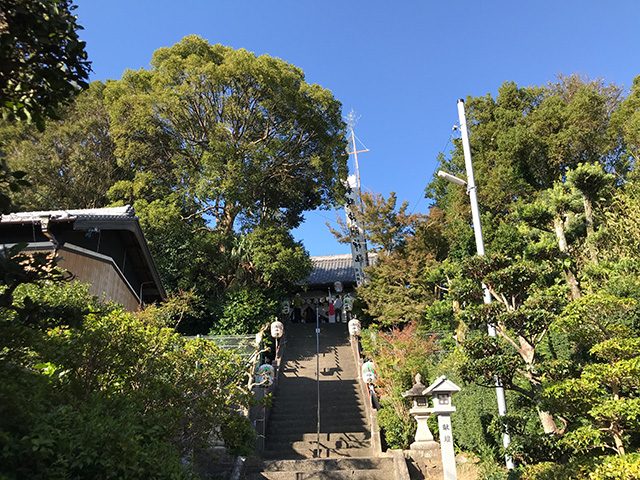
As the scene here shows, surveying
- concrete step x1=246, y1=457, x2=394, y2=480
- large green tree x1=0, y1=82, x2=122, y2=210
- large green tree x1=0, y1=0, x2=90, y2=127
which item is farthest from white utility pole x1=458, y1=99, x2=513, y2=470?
large green tree x1=0, y1=82, x2=122, y2=210

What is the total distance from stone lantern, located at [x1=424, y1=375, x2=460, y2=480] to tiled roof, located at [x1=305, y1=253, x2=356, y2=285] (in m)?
17.9

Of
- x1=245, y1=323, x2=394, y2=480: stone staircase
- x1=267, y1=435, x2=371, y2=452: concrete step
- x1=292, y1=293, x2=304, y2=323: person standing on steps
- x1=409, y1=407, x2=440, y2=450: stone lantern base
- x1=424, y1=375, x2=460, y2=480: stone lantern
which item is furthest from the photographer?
x1=292, y1=293, x2=304, y2=323: person standing on steps

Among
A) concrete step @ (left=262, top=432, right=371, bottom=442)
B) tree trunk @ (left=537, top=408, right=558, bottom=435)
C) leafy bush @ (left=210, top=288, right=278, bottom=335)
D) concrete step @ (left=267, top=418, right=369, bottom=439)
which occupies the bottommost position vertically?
concrete step @ (left=262, top=432, right=371, bottom=442)

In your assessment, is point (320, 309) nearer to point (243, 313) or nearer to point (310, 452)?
point (243, 313)

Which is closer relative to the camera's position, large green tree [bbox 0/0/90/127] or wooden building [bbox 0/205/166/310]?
large green tree [bbox 0/0/90/127]

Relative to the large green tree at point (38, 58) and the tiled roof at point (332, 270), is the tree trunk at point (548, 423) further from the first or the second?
the tiled roof at point (332, 270)

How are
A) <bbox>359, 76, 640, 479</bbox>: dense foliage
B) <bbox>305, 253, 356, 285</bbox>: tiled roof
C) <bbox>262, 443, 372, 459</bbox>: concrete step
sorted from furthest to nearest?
<bbox>305, 253, 356, 285</bbox>: tiled roof, <bbox>262, 443, 372, 459</bbox>: concrete step, <bbox>359, 76, 640, 479</bbox>: dense foliage

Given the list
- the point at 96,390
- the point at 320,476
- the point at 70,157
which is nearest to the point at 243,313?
the point at 320,476

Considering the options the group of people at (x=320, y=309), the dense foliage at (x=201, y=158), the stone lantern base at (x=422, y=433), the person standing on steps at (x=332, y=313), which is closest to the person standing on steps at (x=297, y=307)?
the group of people at (x=320, y=309)

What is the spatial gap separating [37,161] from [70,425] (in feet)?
62.0

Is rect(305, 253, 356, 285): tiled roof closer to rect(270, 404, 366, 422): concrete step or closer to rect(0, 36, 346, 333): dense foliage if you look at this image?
rect(0, 36, 346, 333): dense foliage

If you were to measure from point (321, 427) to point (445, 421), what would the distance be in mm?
5989

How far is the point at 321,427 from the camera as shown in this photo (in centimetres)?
1319

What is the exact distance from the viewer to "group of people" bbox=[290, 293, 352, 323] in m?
25.5
